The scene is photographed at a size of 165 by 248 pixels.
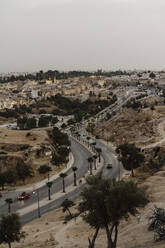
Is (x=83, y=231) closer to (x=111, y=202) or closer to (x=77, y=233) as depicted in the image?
(x=77, y=233)

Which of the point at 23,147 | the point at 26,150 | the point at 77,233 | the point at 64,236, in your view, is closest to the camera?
the point at 64,236

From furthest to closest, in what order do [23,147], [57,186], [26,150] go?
[23,147], [26,150], [57,186]

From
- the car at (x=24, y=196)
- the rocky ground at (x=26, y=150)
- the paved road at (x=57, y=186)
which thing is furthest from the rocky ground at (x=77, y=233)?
the rocky ground at (x=26, y=150)

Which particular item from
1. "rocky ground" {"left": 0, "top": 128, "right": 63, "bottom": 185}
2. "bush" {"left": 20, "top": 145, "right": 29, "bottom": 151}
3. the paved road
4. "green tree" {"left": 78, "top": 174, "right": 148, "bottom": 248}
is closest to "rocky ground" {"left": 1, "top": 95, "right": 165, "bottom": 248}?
"green tree" {"left": 78, "top": 174, "right": 148, "bottom": 248}

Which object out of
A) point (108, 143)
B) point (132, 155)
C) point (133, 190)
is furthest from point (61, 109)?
point (133, 190)

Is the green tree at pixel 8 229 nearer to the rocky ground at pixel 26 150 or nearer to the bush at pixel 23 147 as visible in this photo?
the rocky ground at pixel 26 150

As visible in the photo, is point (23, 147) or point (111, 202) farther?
point (23, 147)

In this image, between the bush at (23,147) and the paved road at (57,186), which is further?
the bush at (23,147)

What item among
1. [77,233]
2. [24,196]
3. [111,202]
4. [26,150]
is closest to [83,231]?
[77,233]

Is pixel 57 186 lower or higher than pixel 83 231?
lower
